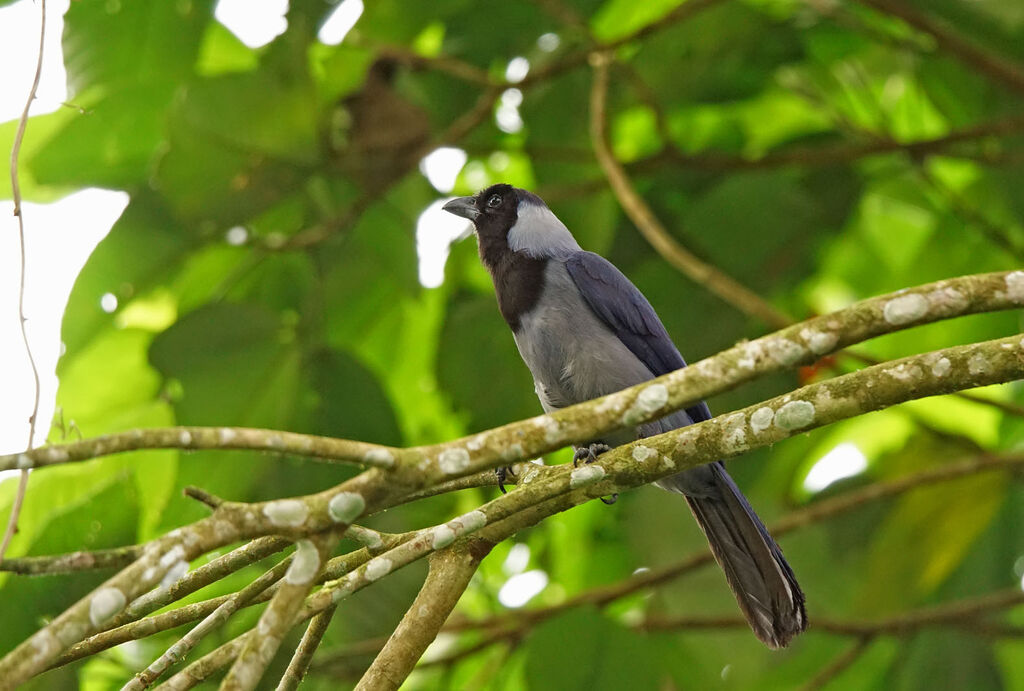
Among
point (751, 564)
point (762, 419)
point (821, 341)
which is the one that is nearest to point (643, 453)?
point (762, 419)

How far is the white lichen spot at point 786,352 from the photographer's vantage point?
1.92 metres

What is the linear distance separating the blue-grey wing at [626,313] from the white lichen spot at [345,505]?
2147 mm

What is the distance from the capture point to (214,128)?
4246 millimetres

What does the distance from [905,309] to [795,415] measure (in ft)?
1.06

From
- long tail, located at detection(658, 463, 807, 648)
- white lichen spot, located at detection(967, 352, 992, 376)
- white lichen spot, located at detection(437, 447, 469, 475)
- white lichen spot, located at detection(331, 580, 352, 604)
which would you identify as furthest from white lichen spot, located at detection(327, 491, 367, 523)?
long tail, located at detection(658, 463, 807, 648)

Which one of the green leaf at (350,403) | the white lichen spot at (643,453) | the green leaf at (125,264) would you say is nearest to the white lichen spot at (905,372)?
the white lichen spot at (643,453)

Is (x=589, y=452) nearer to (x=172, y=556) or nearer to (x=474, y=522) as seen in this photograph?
(x=474, y=522)

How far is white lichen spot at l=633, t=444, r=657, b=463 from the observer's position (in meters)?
2.26

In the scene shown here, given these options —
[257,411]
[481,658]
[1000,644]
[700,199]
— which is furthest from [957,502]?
[257,411]

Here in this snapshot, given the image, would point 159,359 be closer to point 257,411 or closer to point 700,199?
point 257,411

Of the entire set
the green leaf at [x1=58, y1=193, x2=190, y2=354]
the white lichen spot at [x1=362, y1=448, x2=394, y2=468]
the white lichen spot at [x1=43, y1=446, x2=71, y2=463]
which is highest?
the green leaf at [x1=58, y1=193, x2=190, y2=354]

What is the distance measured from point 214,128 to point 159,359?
92 centimetres

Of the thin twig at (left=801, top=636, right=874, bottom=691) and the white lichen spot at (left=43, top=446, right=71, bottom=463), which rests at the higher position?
the white lichen spot at (left=43, top=446, right=71, bottom=463)

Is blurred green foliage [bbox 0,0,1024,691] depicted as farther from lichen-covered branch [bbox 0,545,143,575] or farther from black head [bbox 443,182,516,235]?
lichen-covered branch [bbox 0,545,143,575]
